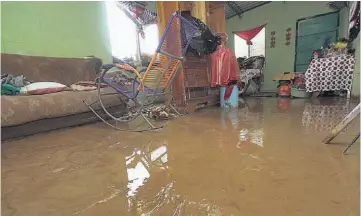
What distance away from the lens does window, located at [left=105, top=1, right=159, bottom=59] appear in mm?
4270

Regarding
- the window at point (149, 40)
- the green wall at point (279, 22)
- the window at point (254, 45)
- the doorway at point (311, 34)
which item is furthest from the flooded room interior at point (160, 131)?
the window at point (254, 45)

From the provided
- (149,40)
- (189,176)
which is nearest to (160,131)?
(189,176)

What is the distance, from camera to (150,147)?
1.26m

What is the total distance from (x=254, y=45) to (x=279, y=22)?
0.94 m

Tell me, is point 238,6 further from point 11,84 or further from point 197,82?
point 11,84

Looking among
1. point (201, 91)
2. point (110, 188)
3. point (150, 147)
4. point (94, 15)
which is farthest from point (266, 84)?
point (110, 188)

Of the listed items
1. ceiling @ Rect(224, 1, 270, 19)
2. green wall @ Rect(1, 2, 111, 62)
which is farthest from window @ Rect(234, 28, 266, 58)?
green wall @ Rect(1, 2, 111, 62)

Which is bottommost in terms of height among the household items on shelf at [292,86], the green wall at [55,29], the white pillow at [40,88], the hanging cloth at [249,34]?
the household items on shelf at [292,86]

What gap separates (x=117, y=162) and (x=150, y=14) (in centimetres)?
498

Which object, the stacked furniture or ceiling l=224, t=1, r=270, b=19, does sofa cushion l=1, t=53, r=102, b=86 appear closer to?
the stacked furniture

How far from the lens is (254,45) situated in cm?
634

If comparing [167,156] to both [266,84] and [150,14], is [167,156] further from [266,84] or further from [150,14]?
[266,84]

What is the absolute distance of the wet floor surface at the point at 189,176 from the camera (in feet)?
2.10

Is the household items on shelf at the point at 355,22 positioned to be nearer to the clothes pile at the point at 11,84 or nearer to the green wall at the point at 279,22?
the green wall at the point at 279,22
